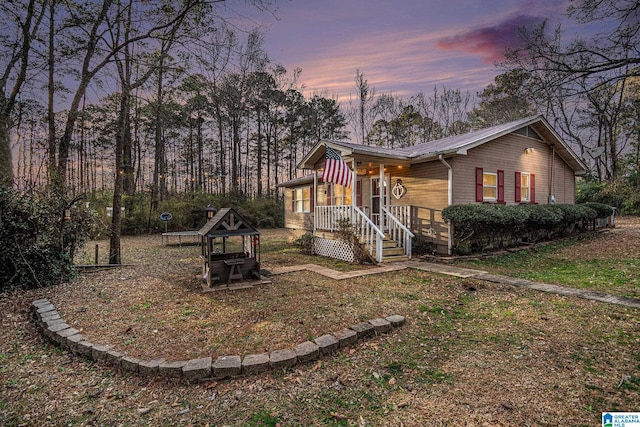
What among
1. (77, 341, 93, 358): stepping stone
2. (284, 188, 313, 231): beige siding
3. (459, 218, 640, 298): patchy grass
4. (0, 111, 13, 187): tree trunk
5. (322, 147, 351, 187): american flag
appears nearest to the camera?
(77, 341, 93, 358): stepping stone

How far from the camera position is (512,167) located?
1159 cm

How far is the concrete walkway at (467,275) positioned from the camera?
4937 millimetres

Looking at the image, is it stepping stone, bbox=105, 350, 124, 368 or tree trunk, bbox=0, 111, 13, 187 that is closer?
stepping stone, bbox=105, 350, 124, 368

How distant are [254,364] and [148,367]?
1113mm

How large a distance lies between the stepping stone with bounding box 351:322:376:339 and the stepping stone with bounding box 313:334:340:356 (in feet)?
1.27

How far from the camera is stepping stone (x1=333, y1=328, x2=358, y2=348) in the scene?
3.48 metres

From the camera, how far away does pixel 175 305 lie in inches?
197

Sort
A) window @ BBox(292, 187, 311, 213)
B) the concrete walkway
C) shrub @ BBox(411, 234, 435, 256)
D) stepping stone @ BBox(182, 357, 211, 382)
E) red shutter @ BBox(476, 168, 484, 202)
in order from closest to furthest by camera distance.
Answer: stepping stone @ BBox(182, 357, 211, 382) < the concrete walkway < shrub @ BBox(411, 234, 435, 256) < red shutter @ BBox(476, 168, 484, 202) < window @ BBox(292, 187, 311, 213)

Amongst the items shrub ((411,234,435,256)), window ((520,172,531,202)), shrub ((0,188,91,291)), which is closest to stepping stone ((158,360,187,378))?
shrub ((0,188,91,291))

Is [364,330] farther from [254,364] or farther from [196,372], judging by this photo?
[196,372]

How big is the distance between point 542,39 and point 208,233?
26.1 ft

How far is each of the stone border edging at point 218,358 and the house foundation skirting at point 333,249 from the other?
505 cm

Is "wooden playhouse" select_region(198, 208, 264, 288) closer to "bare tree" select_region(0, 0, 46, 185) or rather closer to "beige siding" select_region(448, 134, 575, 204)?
"bare tree" select_region(0, 0, 46, 185)

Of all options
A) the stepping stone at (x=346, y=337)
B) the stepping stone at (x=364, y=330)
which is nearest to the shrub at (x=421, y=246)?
the stepping stone at (x=364, y=330)
